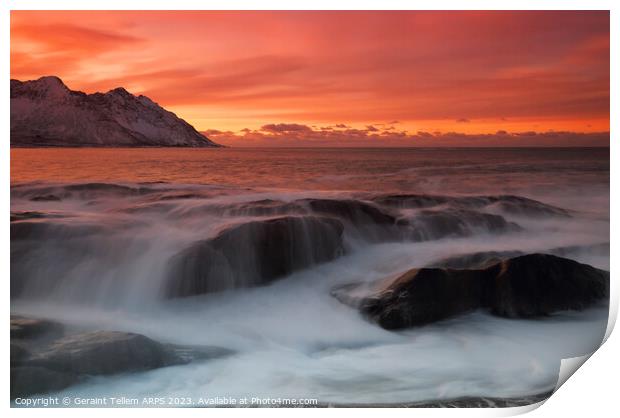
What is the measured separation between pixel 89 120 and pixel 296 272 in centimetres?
137

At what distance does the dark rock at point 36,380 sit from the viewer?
323 cm

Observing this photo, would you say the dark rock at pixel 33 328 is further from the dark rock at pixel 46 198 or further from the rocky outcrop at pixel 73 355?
the dark rock at pixel 46 198

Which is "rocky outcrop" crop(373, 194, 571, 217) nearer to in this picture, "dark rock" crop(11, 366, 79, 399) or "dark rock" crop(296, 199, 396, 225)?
"dark rock" crop(296, 199, 396, 225)

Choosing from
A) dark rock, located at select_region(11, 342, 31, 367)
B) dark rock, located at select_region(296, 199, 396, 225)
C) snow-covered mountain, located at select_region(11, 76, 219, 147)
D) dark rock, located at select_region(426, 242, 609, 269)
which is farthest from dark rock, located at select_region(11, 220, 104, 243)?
dark rock, located at select_region(426, 242, 609, 269)

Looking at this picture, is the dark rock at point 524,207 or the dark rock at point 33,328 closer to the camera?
the dark rock at point 33,328

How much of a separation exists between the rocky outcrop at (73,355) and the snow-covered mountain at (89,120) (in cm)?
97

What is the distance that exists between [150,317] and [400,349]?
1.29 m

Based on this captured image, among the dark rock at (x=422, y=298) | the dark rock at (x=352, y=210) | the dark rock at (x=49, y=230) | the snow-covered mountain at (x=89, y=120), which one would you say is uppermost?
the snow-covered mountain at (x=89, y=120)

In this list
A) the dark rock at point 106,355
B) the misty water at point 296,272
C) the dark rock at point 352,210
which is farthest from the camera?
the dark rock at point 352,210

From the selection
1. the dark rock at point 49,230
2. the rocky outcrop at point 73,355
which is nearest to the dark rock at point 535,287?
the rocky outcrop at point 73,355

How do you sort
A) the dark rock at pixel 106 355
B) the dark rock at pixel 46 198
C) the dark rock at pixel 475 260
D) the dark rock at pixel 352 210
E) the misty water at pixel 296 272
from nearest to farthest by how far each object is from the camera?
1. the dark rock at pixel 106 355
2. the misty water at pixel 296 272
3. the dark rock at pixel 46 198
4. the dark rock at pixel 475 260
5. the dark rock at pixel 352 210

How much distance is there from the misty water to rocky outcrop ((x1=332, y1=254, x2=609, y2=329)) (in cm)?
6

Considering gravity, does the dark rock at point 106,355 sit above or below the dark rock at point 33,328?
below

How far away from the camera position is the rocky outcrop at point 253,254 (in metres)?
3.52
